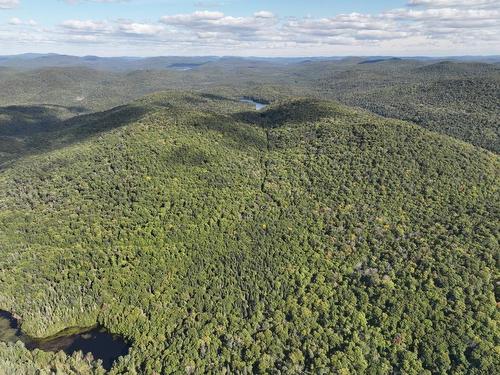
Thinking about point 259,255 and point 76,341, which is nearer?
point 76,341

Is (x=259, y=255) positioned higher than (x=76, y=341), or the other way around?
(x=259, y=255)

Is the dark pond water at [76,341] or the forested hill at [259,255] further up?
the forested hill at [259,255]

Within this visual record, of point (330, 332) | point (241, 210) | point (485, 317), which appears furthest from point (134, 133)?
point (485, 317)

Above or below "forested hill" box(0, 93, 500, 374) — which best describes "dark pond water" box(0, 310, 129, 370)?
below

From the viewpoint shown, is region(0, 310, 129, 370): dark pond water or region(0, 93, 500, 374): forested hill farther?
region(0, 310, 129, 370): dark pond water

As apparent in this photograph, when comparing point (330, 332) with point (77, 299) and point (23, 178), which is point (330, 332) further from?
point (23, 178)
